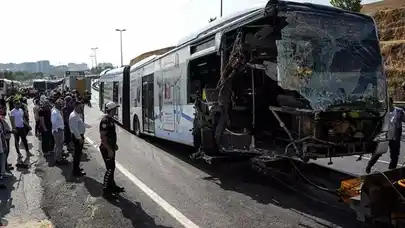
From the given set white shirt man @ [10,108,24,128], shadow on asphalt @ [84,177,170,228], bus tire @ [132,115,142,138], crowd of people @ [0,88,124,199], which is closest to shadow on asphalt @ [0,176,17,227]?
crowd of people @ [0,88,124,199]

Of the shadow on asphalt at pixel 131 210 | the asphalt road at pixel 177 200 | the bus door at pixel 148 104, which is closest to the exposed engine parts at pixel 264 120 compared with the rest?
the asphalt road at pixel 177 200

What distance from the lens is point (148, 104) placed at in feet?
51.3

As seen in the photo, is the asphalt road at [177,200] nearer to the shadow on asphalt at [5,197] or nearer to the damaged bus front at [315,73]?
the shadow on asphalt at [5,197]

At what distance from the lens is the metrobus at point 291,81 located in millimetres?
7152

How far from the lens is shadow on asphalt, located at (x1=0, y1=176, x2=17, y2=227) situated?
269 inches

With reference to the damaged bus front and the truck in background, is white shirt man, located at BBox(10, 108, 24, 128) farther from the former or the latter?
the truck in background

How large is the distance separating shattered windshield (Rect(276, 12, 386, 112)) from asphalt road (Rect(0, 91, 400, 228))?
1.84m

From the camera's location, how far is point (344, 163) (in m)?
10.7

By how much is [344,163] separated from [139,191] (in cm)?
528

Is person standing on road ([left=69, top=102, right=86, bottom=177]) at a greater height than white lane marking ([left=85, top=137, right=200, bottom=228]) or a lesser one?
Answer: greater

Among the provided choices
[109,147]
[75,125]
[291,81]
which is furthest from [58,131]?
[291,81]

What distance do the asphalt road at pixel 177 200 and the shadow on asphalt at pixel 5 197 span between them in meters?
0.05

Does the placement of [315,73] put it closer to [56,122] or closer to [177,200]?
[177,200]

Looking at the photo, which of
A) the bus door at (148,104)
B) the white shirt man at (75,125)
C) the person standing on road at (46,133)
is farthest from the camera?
the bus door at (148,104)
